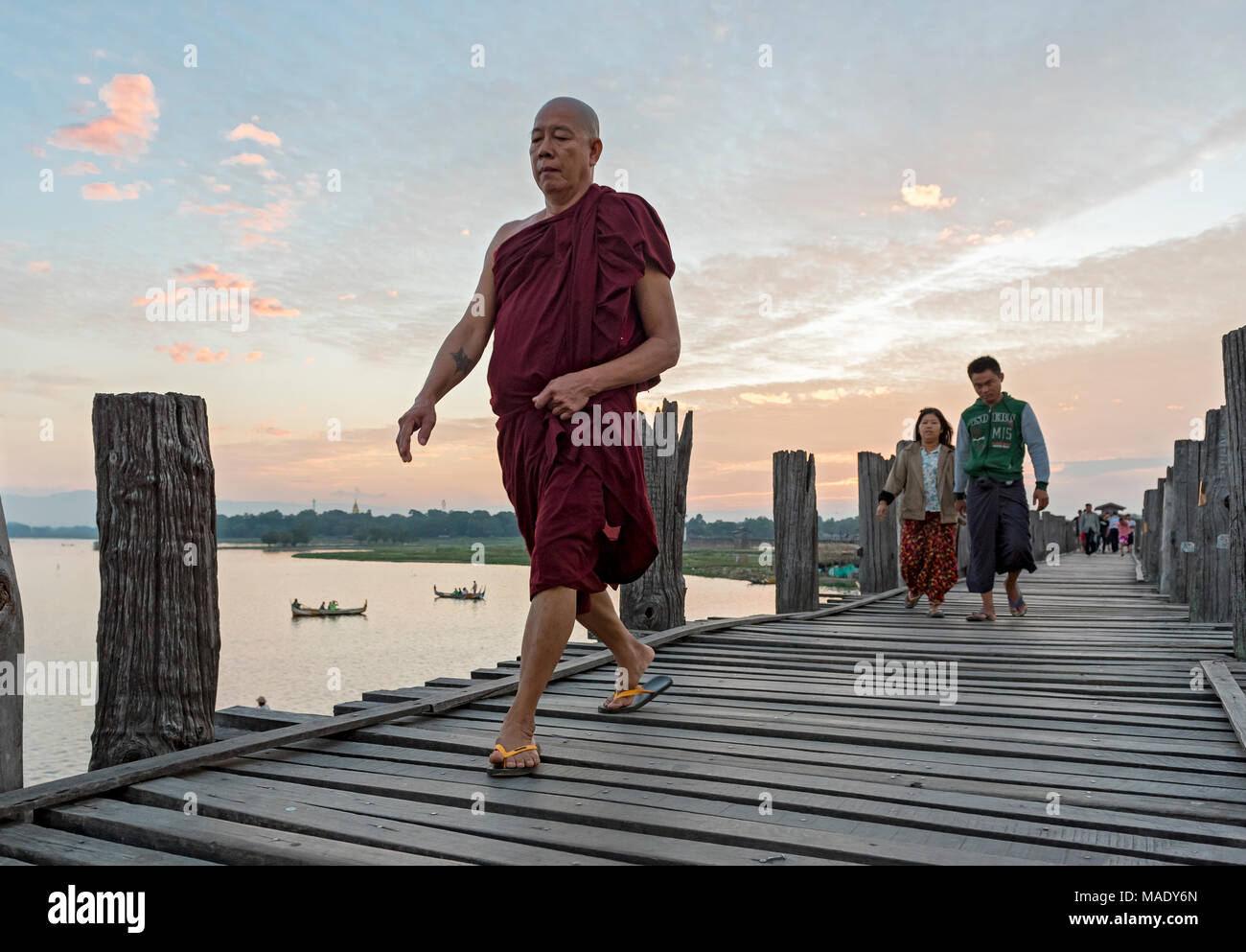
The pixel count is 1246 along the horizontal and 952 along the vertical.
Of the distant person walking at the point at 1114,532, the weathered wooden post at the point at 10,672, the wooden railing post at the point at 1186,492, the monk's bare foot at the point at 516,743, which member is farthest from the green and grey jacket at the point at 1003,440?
the distant person walking at the point at 1114,532

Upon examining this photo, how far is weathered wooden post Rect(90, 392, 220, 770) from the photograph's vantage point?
3.03 metres

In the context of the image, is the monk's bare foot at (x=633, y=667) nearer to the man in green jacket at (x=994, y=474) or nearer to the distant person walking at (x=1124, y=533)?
the man in green jacket at (x=994, y=474)

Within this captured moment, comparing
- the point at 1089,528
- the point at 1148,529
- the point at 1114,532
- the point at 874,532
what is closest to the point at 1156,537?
the point at 1148,529

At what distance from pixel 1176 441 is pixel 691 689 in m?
5.60

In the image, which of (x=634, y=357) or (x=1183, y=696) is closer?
(x=634, y=357)

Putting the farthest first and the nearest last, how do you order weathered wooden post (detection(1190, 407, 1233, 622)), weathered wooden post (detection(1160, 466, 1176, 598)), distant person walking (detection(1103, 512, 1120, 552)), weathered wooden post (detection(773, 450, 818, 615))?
distant person walking (detection(1103, 512, 1120, 552))
weathered wooden post (detection(1160, 466, 1176, 598))
weathered wooden post (detection(773, 450, 818, 615))
weathered wooden post (detection(1190, 407, 1233, 622))

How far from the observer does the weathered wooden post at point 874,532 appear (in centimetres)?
981

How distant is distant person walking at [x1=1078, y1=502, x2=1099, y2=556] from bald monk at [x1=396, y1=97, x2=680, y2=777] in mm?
30270

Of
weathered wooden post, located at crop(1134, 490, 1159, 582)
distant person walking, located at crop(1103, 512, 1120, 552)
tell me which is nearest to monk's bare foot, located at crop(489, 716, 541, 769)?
weathered wooden post, located at crop(1134, 490, 1159, 582)

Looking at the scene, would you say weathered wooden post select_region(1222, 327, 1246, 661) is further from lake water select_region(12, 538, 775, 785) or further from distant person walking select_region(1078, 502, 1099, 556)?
distant person walking select_region(1078, 502, 1099, 556)

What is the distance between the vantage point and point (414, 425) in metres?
3.25

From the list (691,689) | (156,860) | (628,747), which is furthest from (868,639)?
(156,860)
